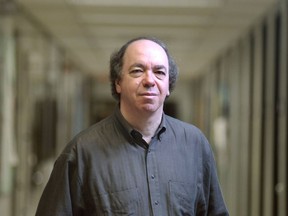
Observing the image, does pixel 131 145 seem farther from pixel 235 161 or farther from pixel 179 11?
pixel 235 161

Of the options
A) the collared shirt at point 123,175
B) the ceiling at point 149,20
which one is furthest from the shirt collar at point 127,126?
the ceiling at point 149,20

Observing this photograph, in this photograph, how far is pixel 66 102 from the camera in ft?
33.4

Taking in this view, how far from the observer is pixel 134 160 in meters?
1.80

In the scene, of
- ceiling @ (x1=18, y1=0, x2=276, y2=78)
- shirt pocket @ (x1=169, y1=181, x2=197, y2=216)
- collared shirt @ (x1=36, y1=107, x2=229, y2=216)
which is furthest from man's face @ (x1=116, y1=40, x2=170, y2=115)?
ceiling @ (x1=18, y1=0, x2=276, y2=78)

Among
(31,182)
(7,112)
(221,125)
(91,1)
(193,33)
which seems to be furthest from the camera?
(221,125)

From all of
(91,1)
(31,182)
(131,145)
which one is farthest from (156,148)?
(31,182)

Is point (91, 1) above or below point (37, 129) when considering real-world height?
above

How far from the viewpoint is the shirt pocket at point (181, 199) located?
1778mm

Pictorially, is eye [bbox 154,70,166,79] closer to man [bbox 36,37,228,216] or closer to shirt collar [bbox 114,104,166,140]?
man [bbox 36,37,228,216]

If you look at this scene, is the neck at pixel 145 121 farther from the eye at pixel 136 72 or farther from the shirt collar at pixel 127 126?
the eye at pixel 136 72

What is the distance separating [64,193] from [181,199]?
386 millimetres

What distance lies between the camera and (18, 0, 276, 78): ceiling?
546 centimetres

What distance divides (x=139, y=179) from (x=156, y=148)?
0.13 metres

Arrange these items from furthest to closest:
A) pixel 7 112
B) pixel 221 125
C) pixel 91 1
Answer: pixel 221 125 < pixel 91 1 < pixel 7 112
